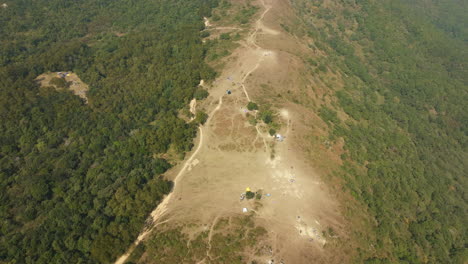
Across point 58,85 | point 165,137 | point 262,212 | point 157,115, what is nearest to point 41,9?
point 58,85

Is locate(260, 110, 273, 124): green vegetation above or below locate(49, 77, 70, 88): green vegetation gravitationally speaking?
above

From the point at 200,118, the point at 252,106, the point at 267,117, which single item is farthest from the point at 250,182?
the point at 200,118

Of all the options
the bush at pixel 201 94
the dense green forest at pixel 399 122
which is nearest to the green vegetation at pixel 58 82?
the bush at pixel 201 94

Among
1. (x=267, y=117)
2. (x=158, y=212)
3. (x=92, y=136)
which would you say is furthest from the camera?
(x=92, y=136)

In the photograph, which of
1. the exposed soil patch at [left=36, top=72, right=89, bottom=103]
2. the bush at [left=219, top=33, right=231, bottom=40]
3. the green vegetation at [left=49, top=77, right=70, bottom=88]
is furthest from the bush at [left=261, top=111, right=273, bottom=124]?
the green vegetation at [left=49, top=77, right=70, bottom=88]

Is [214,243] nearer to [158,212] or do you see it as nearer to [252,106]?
[158,212]

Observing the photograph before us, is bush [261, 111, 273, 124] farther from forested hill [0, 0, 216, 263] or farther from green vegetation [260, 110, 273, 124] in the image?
forested hill [0, 0, 216, 263]
